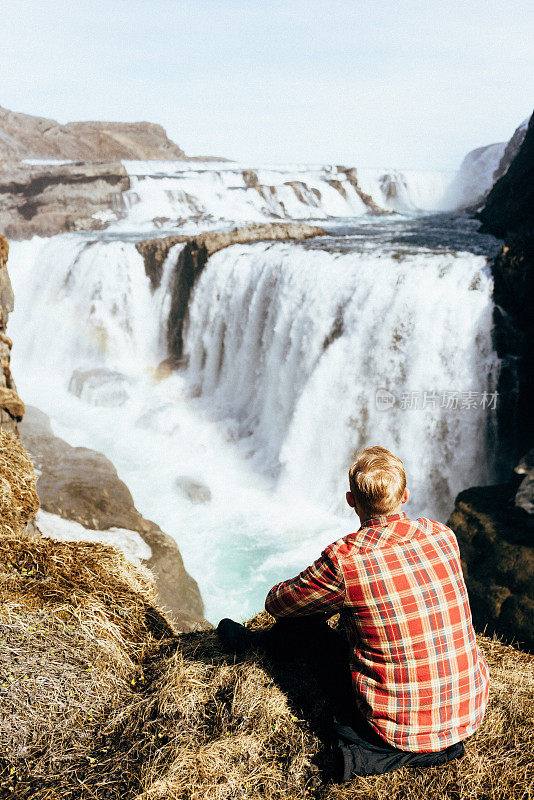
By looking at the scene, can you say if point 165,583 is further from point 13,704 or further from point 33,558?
point 13,704

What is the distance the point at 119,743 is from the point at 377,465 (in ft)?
5.25

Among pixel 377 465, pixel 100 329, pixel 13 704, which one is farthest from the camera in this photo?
pixel 100 329

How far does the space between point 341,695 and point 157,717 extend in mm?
816

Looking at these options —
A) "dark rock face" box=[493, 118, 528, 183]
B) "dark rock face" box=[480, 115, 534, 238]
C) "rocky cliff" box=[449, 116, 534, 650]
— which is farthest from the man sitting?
"dark rock face" box=[493, 118, 528, 183]

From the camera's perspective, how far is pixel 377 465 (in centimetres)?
195

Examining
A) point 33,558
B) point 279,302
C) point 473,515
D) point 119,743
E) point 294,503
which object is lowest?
point 294,503

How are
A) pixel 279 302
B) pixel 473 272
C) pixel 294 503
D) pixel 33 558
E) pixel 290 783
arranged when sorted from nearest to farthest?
pixel 290 783
pixel 33 558
pixel 473 272
pixel 294 503
pixel 279 302

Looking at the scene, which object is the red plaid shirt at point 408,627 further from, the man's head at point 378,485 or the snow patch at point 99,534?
the snow patch at point 99,534

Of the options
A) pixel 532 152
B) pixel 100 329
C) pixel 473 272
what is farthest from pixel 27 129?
pixel 473 272

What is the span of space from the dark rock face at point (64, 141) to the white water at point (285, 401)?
4160 cm

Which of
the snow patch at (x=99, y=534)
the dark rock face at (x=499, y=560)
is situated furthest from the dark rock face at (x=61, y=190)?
the dark rock face at (x=499, y=560)

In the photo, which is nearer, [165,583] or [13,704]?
[13,704]

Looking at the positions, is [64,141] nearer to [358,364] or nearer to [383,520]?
[358,364]

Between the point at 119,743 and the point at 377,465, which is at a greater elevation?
the point at 377,465
